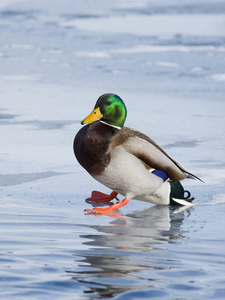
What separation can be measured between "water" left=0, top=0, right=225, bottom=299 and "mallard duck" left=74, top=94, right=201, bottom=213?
0.11 metres

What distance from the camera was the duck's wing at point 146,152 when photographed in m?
4.59

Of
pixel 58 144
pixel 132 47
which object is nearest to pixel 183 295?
pixel 58 144

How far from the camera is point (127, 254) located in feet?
11.3

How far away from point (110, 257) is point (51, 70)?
296 inches

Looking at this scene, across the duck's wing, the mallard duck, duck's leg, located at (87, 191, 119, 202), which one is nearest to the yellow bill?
the mallard duck

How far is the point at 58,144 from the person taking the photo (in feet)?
21.5

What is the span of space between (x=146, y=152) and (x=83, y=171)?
1.20 metres

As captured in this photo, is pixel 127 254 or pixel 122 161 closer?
pixel 127 254

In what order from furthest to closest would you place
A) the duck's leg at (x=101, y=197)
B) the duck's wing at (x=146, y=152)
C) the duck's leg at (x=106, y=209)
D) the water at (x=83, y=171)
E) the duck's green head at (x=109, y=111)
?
the duck's leg at (x=101, y=197)
the duck's green head at (x=109, y=111)
the duck's wing at (x=146, y=152)
the duck's leg at (x=106, y=209)
the water at (x=83, y=171)

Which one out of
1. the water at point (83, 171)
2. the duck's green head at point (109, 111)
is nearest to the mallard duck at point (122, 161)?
the duck's green head at point (109, 111)

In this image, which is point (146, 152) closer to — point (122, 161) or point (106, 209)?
point (122, 161)

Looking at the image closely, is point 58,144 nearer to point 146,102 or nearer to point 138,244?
point 146,102

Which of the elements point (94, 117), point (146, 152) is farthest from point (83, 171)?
point (146, 152)

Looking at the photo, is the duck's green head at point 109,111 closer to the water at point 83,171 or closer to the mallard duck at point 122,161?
the mallard duck at point 122,161
